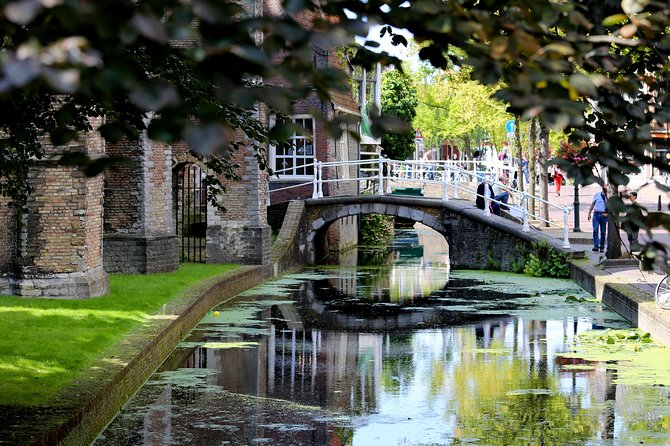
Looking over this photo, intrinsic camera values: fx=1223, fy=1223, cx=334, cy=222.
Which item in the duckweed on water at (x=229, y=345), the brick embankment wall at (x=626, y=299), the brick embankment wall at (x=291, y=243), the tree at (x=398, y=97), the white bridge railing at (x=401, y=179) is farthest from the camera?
the tree at (x=398, y=97)

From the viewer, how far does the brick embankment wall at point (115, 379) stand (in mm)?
8945

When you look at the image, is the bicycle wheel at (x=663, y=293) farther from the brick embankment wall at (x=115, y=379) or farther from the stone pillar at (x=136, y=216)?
the stone pillar at (x=136, y=216)

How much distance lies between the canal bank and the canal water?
0.72 feet

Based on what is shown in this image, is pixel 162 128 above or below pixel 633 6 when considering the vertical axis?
below

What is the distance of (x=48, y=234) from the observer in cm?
1814

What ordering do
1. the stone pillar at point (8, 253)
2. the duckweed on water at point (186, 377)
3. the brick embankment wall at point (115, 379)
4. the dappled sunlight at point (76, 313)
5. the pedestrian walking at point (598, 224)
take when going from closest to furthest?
the brick embankment wall at point (115, 379)
the duckweed on water at point (186, 377)
the dappled sunlight at point (76, 313)
the stone pillar at point (8, 253)
the pedestrian walking at point (598, 224)

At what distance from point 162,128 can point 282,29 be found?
436mm

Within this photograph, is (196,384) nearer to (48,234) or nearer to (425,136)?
(48,234)

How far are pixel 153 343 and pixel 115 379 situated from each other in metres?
2.67

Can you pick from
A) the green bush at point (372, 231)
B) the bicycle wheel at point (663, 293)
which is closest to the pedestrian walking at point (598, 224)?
the bicycle wheel at point (663, 293)

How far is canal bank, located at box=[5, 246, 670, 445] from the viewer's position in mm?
9109

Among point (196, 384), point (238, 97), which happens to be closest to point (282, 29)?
point (238, 97)

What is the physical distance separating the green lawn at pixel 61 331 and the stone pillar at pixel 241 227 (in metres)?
5.34

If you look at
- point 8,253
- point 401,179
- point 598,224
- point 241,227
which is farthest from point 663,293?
point 401,179
